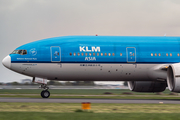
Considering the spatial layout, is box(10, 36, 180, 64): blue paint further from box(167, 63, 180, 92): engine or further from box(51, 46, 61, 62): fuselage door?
box(167, 63, 180, 92): engine

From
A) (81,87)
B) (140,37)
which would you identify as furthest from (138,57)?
(81,87)

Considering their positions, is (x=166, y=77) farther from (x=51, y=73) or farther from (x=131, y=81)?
(x=51, y=73)

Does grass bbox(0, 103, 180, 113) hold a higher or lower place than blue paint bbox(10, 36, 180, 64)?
lower

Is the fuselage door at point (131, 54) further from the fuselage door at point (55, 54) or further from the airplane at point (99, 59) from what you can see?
the fuselage door at point (55, 54)

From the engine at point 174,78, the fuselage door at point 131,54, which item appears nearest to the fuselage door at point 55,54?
the fuselage door at point 131,54

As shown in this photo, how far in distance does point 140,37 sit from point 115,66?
13.4 feet

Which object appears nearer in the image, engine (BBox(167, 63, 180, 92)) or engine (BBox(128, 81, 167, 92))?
engine (BBox(167, 63, 180, 92))

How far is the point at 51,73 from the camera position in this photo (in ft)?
86.0

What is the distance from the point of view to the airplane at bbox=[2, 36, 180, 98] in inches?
1018

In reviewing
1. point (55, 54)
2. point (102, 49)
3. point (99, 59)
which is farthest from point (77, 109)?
point (102, 49)

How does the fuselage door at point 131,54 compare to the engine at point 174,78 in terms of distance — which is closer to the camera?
the engine at point 174,78

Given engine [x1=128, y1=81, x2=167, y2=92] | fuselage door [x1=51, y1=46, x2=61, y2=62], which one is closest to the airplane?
fuselage door [x1=51, y1=46, x2=61, y2=62]

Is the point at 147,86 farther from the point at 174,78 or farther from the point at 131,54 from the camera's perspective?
the point at 174,78

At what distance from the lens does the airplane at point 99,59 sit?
2586 cm
